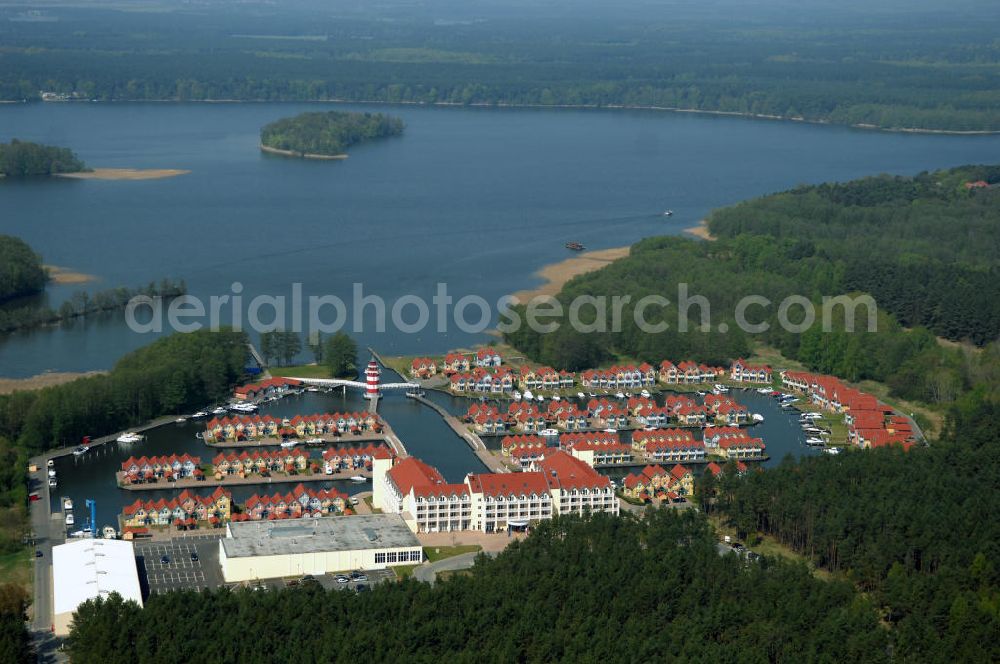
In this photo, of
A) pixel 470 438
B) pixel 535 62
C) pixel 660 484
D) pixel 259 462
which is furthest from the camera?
pixel 535 62

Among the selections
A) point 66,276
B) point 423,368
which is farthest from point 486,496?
point 66,276

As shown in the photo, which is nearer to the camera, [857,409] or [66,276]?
[857,409]

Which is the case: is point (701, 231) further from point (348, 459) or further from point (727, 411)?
point (348, 459)

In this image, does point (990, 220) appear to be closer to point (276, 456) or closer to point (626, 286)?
point (626, 286)

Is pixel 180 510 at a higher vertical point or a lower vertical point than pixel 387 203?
higher

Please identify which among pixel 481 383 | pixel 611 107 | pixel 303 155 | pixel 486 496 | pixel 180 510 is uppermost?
pixel 486 496

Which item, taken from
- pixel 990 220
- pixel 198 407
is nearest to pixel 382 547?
pixel 198 407
